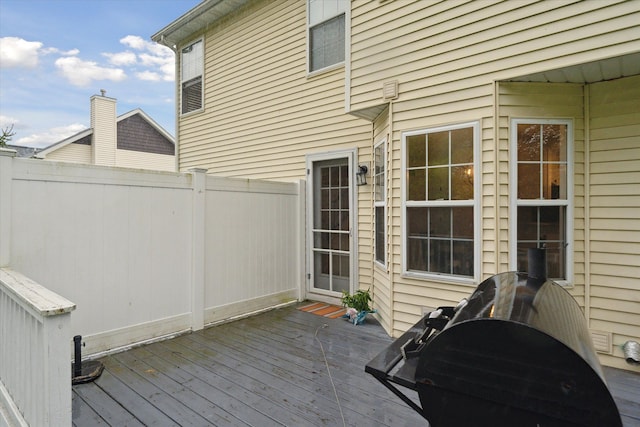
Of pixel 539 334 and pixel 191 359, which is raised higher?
pixel 539 334

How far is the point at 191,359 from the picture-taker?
3555mm

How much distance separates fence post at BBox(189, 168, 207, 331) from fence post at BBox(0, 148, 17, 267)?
1716 millimetres

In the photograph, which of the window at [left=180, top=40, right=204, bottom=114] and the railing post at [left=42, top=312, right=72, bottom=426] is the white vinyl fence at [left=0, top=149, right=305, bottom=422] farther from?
the window at [left=180, top=40, right=204, bottom=114]

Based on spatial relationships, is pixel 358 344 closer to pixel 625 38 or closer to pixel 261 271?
pixel 261 271

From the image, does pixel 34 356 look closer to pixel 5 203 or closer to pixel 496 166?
pixel 5 203

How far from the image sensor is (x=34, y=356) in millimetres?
1898

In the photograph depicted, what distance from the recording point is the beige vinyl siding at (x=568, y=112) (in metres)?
3.35

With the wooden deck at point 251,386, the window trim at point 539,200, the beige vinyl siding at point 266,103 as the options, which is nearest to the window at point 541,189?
the window trim at point 539,200

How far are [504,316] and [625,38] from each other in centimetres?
266

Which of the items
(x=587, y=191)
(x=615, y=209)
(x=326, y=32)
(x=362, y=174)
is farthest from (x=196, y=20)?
(x=615, y=209)

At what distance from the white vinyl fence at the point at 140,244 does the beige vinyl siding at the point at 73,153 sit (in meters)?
12.8

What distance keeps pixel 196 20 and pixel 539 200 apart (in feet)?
24.2

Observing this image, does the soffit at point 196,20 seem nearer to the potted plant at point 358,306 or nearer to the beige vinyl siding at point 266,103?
the beige vinyl siding at point 266,103

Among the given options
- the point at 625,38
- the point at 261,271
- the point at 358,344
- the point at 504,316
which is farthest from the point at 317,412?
the point at 625,38
